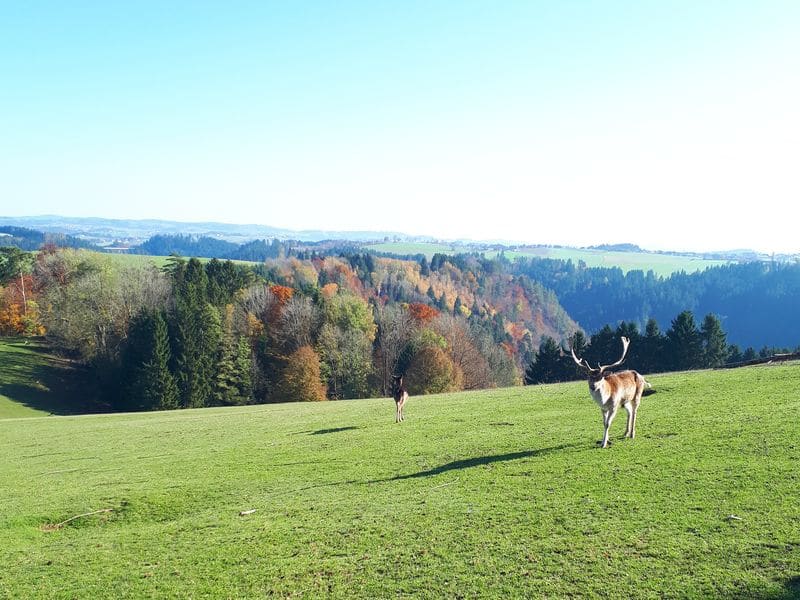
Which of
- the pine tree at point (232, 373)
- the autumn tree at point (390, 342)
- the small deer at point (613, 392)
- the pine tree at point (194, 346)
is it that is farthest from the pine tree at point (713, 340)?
the small deer at point (613, 392)

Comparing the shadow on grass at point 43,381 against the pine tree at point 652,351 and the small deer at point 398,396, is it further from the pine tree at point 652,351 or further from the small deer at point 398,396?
the pine tree at point 652,351

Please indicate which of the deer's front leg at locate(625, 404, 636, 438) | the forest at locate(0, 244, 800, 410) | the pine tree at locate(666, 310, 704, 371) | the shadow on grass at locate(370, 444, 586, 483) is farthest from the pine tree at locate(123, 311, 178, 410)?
the pine tree at locate(666, 310, 704, 371)

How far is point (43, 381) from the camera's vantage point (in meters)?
67.2

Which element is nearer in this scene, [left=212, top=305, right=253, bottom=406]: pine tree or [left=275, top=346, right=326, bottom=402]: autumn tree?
[left=275, top=346, right=326, bottom=402]: autumn tree

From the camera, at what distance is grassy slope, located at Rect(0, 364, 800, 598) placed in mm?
8766

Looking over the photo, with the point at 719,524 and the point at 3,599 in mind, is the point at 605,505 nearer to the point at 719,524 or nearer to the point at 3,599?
the point at 719,524

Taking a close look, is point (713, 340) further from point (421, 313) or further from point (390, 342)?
point (421, 313)

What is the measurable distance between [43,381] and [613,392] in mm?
70680

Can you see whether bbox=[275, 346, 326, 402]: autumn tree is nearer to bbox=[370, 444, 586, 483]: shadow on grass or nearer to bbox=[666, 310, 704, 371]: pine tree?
bbox=[666, 310, 704, 371]: pine tree

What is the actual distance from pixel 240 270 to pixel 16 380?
3869 centimetres

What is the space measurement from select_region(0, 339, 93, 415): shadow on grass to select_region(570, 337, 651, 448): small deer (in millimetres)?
60738

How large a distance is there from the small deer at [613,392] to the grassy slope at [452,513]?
696mm

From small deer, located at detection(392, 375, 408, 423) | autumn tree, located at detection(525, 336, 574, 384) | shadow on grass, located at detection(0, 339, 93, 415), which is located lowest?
shadow on grass, located at detection(0, 339, 93, 415)

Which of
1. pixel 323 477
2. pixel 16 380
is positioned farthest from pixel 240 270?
pixel 323 477
